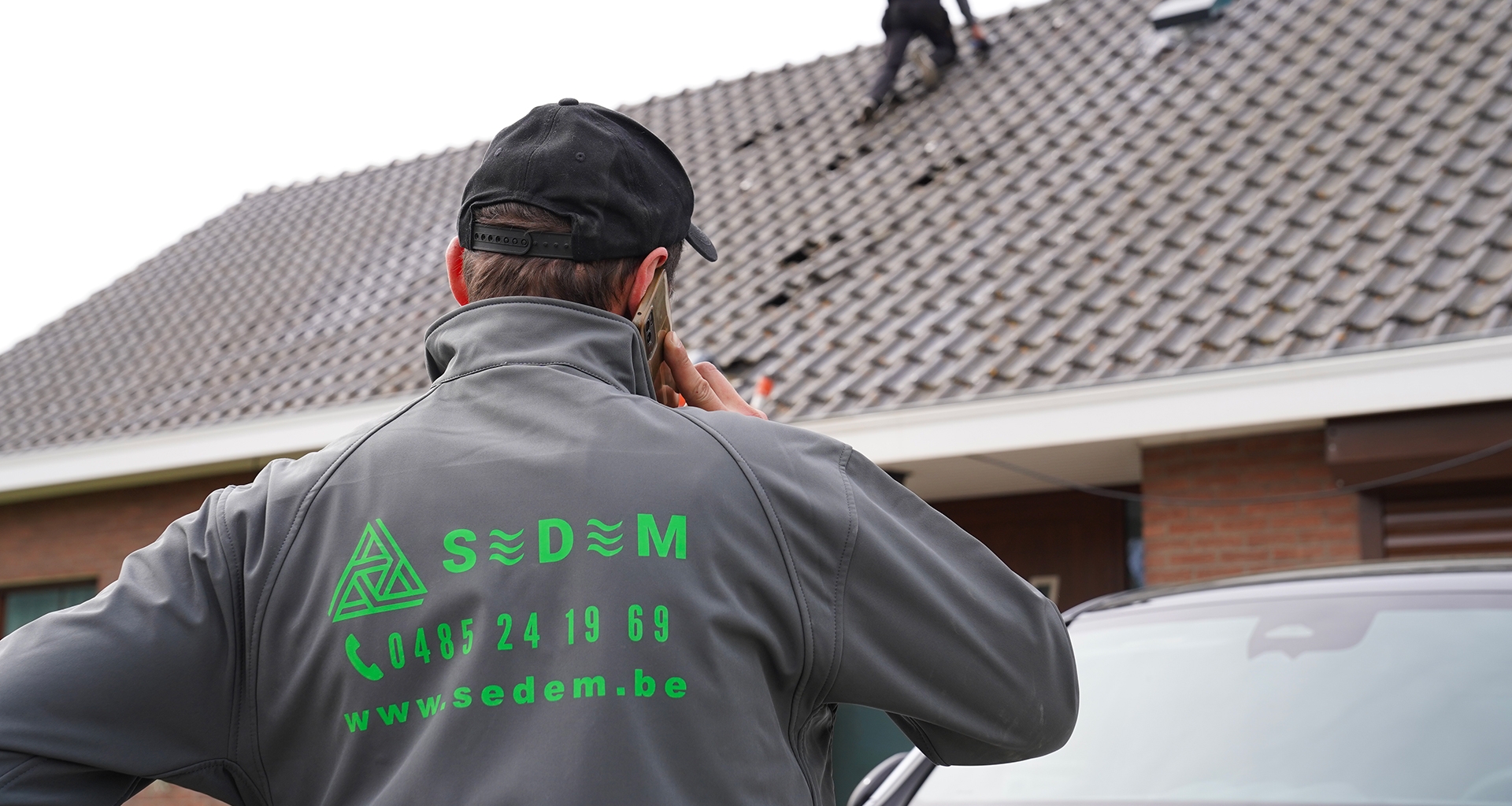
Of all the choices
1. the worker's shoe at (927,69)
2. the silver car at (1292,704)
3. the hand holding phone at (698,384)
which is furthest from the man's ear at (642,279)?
the worker's shoe at (927,69)

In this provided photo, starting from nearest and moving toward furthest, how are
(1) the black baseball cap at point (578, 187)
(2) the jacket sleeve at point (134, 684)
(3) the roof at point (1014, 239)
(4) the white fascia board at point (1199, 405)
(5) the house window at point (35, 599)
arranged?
(2) the jacket sleeve at point (134, 684) → (1) the black baseball cap at point (578, 187) → (4) the white fascia board at point (1199, 405) → (3) the roof at point (1014, 239) → (5) the house window at point (35, 599)

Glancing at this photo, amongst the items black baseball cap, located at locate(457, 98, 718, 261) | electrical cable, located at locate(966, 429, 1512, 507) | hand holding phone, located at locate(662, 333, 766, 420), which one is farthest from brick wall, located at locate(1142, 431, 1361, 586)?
black baseball cap, located at locate(457, 98, 718, 261)

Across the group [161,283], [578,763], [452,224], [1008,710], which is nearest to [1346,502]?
[1008,710]

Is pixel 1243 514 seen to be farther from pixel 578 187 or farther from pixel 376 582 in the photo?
pixel 376 582

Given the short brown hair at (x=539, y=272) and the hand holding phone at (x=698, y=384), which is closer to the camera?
the short brown hair at (x=539, y=272)

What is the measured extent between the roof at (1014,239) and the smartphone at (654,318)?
13.8 feet

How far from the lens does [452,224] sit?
10391mm

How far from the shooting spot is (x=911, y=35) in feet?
32.0

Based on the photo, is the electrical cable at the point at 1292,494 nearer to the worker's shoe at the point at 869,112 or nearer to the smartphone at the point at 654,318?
the worker's shoe at the point at 869,112

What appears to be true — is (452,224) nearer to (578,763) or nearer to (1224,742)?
(1224,742)

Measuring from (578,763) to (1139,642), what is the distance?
2.25 metres

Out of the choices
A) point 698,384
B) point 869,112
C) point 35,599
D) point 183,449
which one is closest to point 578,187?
point 698,384

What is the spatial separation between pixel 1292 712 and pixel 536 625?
2.12 meters

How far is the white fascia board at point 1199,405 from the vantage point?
4.84 m
